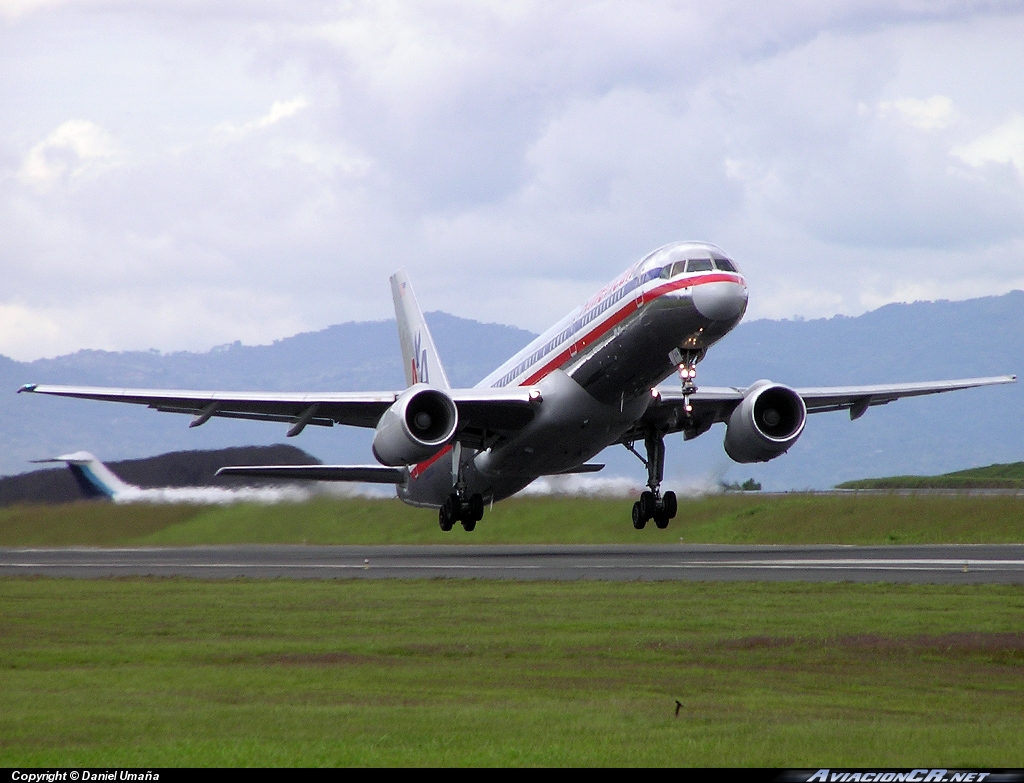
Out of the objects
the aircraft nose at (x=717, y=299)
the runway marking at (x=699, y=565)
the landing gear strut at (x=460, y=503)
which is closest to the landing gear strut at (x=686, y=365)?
the aircraft nose at (x=717, y=299)

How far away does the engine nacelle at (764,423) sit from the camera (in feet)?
122

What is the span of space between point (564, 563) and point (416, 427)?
5430 millimetres

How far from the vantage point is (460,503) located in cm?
4028

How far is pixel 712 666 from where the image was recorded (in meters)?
17.5

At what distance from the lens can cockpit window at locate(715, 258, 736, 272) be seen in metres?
32.0

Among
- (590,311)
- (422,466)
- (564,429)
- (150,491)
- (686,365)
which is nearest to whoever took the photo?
(686,365)

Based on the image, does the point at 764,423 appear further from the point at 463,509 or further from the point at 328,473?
the point at 328,473

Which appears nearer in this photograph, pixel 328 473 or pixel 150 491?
pixel 328 473

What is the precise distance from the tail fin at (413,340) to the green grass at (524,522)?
15.8ft

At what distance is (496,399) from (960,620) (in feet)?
54.1

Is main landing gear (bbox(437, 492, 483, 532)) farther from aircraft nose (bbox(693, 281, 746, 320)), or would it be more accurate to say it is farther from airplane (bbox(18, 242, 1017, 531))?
aircraft nose (bbox(693, 281, 746, 320))

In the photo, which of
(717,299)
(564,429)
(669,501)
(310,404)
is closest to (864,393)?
(669,501)

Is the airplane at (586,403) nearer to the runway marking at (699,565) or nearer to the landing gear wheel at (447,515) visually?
the landing gear wheel at (447,515)

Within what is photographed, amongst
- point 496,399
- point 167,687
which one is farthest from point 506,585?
point 167,687
